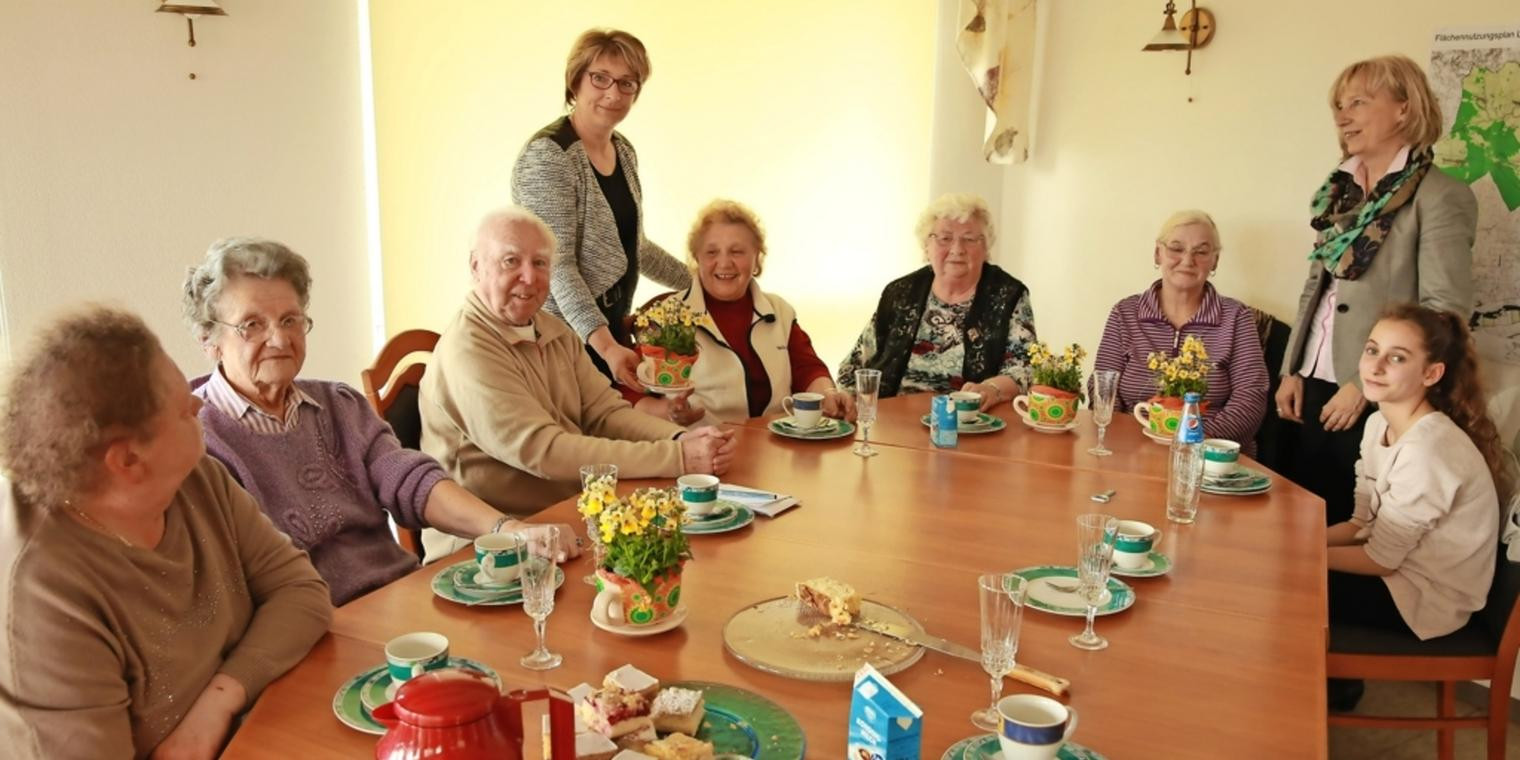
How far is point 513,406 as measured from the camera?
7.77 ft

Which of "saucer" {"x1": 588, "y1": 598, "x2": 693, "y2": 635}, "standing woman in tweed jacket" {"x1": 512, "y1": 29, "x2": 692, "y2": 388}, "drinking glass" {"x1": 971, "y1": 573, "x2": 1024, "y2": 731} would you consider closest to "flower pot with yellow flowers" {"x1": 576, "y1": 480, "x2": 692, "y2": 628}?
"saucer" {"x1": 588, "y1": 598, "x2": 693, "y2": 635}

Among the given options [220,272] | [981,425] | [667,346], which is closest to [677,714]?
[220,272]

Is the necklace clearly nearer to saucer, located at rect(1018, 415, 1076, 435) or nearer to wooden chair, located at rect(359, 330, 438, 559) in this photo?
wooden chair, located at rect(359, 330, 438, 559)

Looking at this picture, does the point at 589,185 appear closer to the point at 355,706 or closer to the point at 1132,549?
the point at 1132,549

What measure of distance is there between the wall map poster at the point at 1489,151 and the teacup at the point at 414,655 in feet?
10.9

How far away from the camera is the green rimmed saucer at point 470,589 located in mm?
→ 1625

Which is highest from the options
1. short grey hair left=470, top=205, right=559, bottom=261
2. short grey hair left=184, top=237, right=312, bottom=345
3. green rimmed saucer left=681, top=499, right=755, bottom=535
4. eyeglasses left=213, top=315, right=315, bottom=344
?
short grey hair left=470, top=205, right=559, bottom=261

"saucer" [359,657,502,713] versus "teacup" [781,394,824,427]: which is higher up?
"teacup" [781,394,824,427]

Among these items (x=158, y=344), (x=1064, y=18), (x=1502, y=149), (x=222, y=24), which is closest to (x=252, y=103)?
(x=222, y=24)

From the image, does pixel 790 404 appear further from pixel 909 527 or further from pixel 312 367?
pixel 312 367

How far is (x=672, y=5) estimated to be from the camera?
4.50 metres

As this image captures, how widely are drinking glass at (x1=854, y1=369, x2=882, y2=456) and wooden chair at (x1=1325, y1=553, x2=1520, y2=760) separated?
3.62 feet

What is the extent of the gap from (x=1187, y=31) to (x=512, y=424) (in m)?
2.97

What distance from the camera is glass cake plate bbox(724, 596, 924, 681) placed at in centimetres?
142
